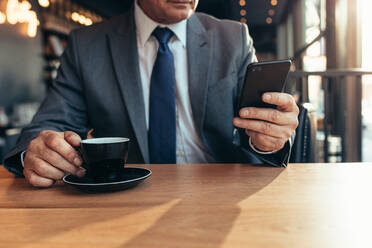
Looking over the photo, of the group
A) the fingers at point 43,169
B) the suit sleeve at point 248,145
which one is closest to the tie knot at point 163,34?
the suit sleeve at point 248,145

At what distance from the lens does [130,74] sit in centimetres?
121

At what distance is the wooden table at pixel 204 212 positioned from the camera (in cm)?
46

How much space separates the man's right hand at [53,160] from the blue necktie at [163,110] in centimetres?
38

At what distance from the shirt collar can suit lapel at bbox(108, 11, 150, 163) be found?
32mm

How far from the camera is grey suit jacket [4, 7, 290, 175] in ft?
3.91

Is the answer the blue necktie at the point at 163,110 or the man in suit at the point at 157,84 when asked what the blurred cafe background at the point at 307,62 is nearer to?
the man in suit at the point at 157,84

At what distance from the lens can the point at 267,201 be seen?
0.61 m

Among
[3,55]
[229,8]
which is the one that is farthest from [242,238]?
[229,8]

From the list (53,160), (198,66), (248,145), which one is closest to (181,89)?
(198,66)

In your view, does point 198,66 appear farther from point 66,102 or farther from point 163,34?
point 66,102

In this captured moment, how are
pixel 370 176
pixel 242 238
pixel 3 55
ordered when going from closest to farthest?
1. pixel 242 238
2. pixel 370 176
3. pixel 3 55

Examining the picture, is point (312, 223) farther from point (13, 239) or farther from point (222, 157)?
point (222, 157)

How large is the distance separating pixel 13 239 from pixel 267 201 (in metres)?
0.43

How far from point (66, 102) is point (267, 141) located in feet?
2.52
